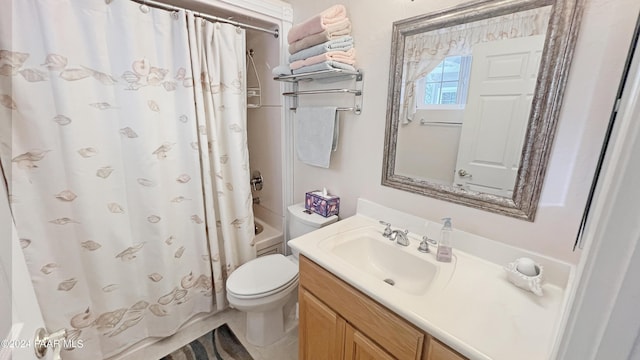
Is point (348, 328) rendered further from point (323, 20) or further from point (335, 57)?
point (323, 20)

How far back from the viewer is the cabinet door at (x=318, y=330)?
3.44 feet

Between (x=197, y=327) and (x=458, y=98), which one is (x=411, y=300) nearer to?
(x=458, y=98)

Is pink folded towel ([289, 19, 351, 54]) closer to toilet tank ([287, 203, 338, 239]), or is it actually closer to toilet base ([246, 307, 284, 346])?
toilet tank ([287, 203, 338, 239])

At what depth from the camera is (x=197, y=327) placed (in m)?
1.76

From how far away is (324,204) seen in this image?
1.62 meters

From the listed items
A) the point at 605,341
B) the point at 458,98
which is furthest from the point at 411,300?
the point at 458,98

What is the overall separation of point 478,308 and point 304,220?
102cm

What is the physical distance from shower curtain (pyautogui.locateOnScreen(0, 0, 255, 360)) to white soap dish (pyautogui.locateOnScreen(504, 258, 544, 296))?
1.54m

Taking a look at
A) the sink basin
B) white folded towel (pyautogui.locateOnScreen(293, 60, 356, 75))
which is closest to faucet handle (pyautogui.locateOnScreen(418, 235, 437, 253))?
the sink basin

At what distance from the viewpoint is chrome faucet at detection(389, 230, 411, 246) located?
1196 millimetres

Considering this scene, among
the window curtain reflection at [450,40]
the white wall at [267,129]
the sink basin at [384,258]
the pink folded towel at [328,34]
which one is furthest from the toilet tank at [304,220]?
the pink folded towel at [328,34]

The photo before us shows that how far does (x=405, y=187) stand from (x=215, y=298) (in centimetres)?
152

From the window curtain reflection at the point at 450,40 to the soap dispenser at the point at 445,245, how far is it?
1.71 feet

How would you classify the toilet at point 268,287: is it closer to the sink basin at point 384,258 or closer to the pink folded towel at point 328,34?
the sink basin at point 384,258
